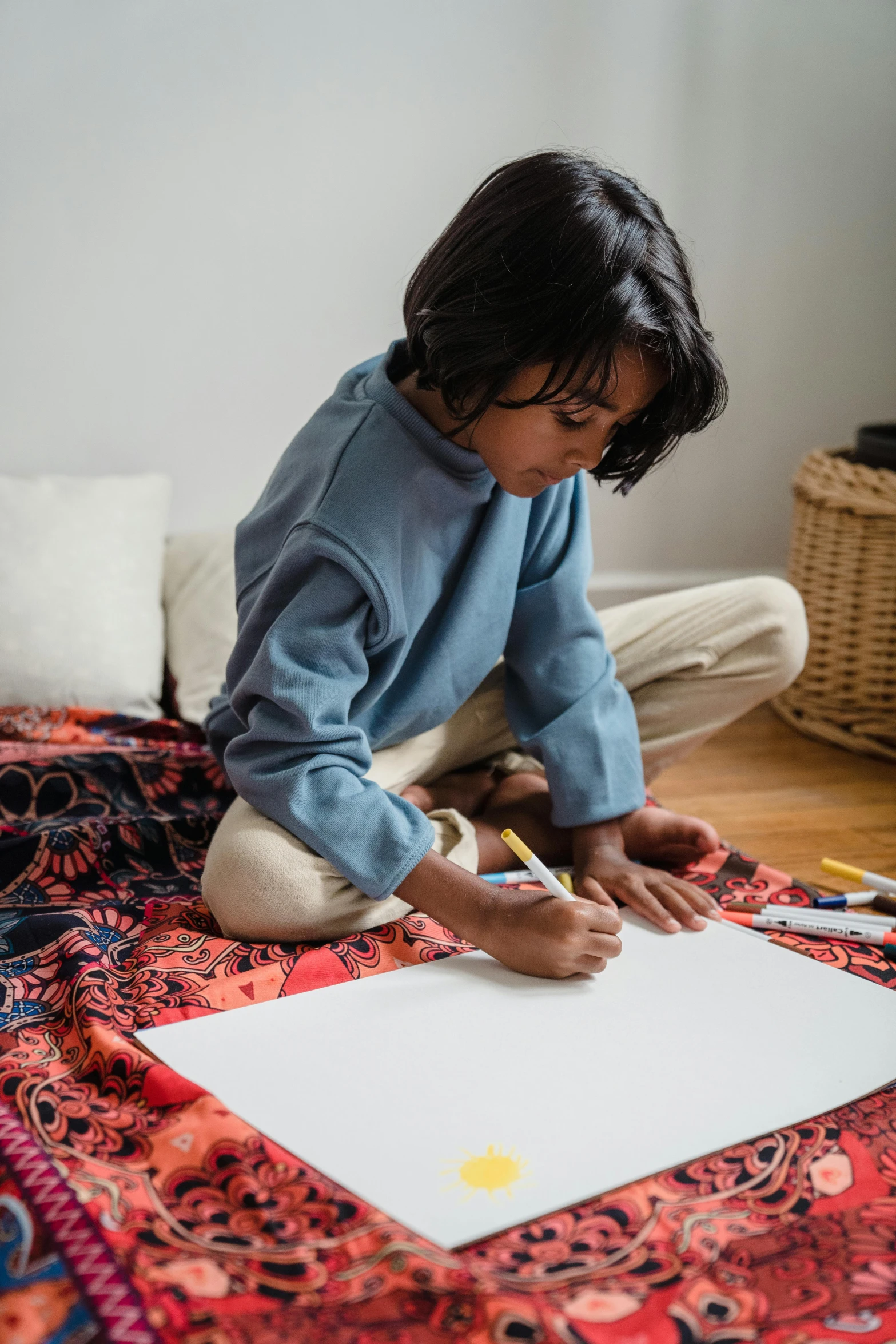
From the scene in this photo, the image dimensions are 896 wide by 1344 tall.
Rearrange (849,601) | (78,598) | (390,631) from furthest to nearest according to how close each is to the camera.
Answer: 1. (849,601)
2. (78,598)
3. (390,631)

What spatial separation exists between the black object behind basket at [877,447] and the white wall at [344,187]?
0.29 metres

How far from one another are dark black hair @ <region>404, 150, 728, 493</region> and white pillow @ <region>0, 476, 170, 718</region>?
74cm

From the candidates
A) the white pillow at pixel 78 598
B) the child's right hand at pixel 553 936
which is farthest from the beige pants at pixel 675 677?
the white pillow at pixel 78 598

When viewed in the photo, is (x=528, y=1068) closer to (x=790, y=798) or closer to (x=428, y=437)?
(x=428, y=437)

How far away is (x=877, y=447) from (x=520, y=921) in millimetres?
1157

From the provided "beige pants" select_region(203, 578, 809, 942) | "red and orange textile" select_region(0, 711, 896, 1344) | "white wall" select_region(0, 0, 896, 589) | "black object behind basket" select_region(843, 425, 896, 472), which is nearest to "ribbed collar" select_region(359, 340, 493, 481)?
"beige pants" select_region(203, 578, 809, 942)

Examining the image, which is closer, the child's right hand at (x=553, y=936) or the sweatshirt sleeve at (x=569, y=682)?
the child's right hand at (x=553, y=936)

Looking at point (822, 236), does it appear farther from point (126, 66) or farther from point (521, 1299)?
point (521, 1299)

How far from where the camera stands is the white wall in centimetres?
158

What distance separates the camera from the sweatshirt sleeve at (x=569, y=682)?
1.06 m

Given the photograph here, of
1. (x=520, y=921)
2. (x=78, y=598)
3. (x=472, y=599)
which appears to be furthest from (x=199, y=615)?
(x=520, y=921)

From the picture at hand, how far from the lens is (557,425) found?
2.73 feet

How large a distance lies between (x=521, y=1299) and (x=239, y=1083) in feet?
0.73

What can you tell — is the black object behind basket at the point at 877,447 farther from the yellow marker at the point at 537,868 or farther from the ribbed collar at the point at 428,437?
the yellow marker at the point at 537,868
